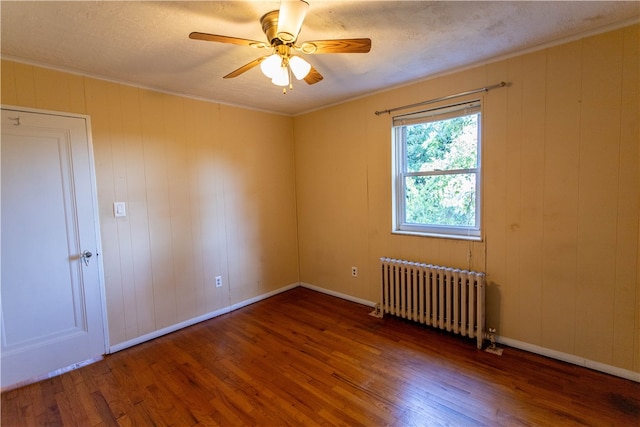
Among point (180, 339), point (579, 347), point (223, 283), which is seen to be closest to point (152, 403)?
point (180, 339)

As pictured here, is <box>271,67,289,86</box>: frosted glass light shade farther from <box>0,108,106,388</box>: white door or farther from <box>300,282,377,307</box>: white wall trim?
<box>300,282,377,307</box>: white wall trim

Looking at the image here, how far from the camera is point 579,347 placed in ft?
7.37

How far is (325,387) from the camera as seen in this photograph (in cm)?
212

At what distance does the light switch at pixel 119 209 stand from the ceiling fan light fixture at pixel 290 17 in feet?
6.87

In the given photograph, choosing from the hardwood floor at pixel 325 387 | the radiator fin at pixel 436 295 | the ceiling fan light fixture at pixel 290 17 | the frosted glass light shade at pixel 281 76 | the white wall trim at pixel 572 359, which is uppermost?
the ceiling fan light fixture at pixel 290 17

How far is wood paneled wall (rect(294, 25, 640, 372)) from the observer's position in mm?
2027

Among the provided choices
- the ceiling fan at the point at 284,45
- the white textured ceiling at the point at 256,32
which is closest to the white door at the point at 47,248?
the white textured ceiling at the point at 256,32

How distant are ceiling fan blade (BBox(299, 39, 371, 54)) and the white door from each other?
2051mm

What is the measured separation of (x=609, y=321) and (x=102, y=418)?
136 inches

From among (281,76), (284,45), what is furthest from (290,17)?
(281,76)

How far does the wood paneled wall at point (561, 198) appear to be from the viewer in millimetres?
2027

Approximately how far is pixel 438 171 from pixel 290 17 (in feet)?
6.63

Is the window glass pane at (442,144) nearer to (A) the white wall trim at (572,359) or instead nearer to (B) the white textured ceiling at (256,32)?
(B) the white textured ceiling at (256,32)

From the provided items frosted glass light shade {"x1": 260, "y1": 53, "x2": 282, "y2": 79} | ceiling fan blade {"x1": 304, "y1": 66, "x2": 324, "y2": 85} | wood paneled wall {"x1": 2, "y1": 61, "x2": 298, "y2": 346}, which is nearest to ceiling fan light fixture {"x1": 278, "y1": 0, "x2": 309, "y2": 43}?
frosted glass light shade {"x1": 260, "y1": 53, "x2": 282, "y2": 79}
